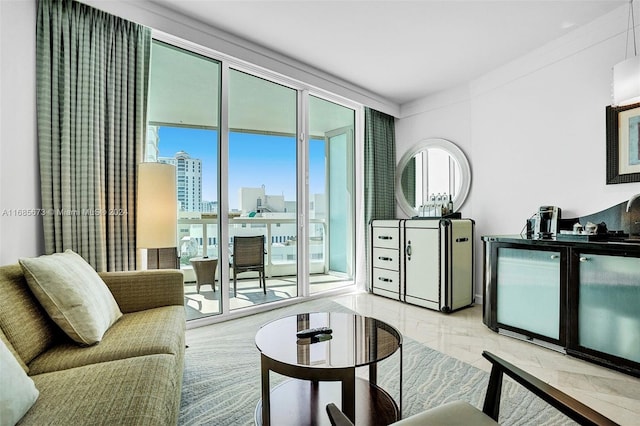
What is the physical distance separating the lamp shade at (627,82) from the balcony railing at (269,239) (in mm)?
2991

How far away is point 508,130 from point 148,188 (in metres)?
3.55

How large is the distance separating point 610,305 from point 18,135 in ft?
12.9

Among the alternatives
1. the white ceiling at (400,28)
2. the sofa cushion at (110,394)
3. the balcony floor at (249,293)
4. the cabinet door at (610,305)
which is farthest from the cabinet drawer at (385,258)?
the sofa cushion at (110,394)

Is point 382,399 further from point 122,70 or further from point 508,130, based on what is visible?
point 508,130

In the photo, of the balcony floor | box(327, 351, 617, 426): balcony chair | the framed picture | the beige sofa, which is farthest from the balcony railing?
the framed picture

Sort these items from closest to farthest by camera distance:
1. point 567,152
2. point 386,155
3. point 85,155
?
point 85,155, point 567,152, point 386,155

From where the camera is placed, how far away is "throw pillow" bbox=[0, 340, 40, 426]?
894 millimetres

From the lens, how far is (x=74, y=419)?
942 mm

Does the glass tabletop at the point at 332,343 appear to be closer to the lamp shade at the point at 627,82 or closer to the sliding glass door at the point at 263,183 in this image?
the sliding glass door at the point at 263,183

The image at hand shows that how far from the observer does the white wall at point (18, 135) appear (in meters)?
1.89

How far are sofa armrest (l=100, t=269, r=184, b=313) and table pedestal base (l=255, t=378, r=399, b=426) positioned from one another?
0.92m

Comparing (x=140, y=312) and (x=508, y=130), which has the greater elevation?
(x=508, y=130)

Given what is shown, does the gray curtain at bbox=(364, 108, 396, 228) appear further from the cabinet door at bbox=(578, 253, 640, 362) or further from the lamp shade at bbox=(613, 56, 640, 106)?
the lamp shade at bbox=(613, 56, 640, 106)

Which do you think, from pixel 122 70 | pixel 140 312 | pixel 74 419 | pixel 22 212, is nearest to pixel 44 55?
pixel 122 70
